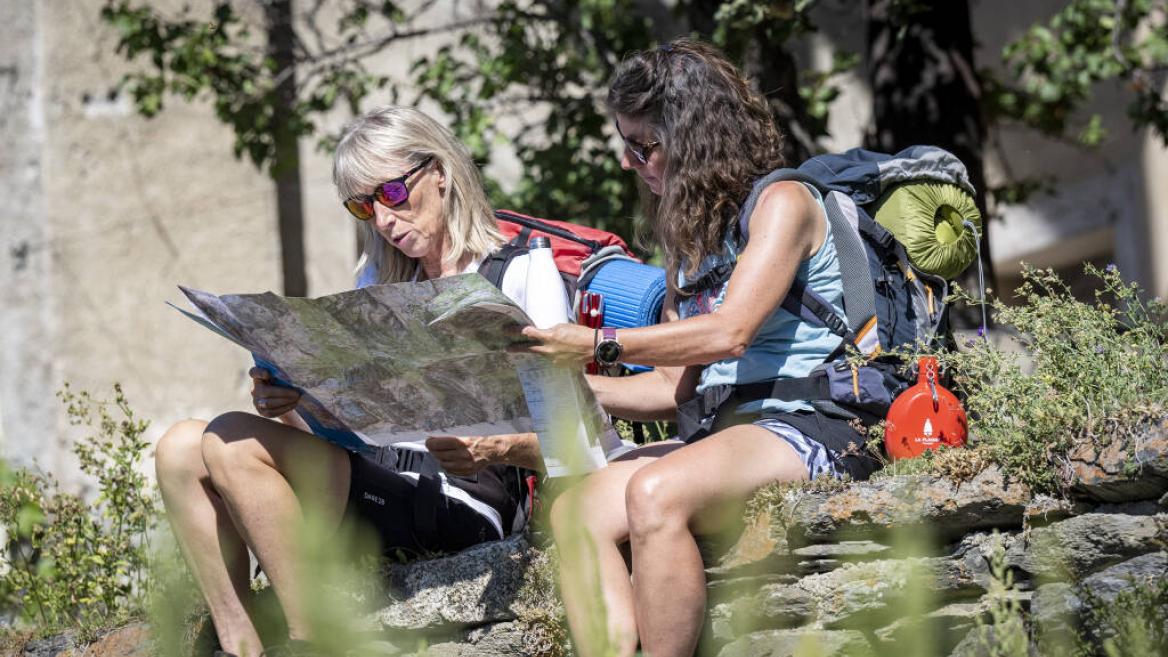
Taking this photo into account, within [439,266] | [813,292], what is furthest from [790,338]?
[439,266]

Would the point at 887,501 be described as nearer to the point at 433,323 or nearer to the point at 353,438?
the point at 433,323

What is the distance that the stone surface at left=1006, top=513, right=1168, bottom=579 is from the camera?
2.52 metres

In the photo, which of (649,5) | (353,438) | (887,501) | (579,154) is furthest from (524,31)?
(887,501)

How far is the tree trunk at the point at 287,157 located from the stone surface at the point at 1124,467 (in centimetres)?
431

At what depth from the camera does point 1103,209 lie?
7.84 metres

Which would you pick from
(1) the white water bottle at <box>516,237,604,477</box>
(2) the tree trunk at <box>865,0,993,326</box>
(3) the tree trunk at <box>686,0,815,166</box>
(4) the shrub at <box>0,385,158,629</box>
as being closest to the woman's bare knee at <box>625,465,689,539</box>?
(1) the white water bottle at <box>516,237,604,477</box>

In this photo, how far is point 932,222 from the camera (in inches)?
126

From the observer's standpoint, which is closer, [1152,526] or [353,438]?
[1152,526]

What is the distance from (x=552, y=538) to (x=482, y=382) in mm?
457

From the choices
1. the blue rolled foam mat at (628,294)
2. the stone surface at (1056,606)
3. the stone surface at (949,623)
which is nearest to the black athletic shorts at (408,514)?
the blue rolled foam mat at (628,294)

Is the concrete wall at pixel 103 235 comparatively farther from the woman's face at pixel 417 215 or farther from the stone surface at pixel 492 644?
the stone surface at pixel 492 644

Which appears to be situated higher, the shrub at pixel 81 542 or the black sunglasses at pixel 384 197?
the black sunglasses at pixel 384 197

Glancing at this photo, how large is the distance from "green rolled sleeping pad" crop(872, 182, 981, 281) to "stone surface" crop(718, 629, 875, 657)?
2.89 ft

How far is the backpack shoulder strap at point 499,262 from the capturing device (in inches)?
130
